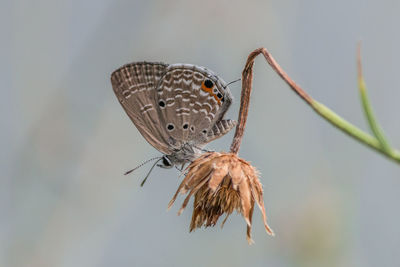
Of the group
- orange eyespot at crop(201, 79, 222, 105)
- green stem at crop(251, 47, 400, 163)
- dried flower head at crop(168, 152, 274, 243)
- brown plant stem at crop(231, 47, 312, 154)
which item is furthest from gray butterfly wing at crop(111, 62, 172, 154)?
green stem at crop(251, 47, 400, 163)

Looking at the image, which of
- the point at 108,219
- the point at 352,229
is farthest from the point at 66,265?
the point at 352,229

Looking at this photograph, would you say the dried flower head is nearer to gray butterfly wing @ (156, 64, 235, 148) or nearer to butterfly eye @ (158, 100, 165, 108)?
gray butterfly wing @ (156, 64, 235, 148)

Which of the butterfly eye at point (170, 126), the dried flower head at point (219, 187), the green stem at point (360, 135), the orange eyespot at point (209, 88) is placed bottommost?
the dried flower head at point (219, 187)

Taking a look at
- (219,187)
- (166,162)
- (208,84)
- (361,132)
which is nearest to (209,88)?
(208,84)

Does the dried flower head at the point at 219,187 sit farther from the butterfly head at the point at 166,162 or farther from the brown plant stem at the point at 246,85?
the butterfly head at the point at 166,162

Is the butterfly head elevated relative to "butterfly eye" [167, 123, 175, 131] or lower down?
lower down

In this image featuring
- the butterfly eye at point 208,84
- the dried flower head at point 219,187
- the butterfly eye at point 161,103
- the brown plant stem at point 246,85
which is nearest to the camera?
the brown plant stem at point 246,85

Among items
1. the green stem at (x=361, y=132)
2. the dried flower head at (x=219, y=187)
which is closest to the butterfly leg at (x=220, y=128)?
the dried flower head at (x=219, y=187)

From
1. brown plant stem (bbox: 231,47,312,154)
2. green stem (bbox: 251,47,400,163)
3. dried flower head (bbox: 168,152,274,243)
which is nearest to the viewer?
green stem (bbox: 251,47,400,163)
